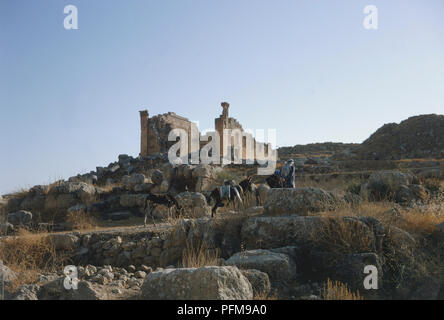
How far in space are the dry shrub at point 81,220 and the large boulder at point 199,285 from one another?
7319 mm

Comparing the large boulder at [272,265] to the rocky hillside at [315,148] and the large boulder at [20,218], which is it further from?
the rocky hillside at [315,148]

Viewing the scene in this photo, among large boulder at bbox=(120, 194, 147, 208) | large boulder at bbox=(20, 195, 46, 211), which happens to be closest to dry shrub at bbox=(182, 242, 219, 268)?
large boulder at bbox=(120, 194, 147, 208)

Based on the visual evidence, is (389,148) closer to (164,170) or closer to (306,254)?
(164,170)

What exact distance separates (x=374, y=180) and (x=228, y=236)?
274 inches

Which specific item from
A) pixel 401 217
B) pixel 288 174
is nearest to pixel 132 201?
pixel 288 174

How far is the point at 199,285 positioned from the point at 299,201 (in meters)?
3.65

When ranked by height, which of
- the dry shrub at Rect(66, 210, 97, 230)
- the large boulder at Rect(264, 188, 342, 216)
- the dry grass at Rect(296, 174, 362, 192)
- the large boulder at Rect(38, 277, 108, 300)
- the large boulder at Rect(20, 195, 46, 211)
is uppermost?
the large boulder at Rect(264, 188, 342, 216)

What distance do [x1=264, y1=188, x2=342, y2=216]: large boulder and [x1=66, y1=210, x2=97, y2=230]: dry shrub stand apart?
611 centimetres

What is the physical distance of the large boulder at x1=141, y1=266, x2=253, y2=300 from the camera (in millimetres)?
3557

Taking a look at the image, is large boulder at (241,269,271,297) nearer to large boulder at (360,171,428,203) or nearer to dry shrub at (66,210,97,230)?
large boulder at (360,171,428,203)

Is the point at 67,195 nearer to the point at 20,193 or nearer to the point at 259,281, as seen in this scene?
the point at 20,193

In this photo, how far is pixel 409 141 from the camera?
37562 mm

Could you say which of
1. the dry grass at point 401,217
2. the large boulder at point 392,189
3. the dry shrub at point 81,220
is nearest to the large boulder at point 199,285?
the dry grass at point 401,217
